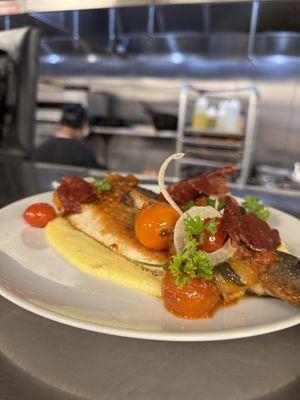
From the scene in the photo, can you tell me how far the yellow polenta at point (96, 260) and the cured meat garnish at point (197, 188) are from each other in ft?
1.17

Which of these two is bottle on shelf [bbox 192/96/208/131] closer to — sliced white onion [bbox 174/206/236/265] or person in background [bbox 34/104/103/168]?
person in background [bbox 34/104/103/168]

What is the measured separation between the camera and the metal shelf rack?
5078 millimetres

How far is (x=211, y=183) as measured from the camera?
1.46 meters

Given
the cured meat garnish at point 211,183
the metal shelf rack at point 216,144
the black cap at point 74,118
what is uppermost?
the black cap at point 74,118

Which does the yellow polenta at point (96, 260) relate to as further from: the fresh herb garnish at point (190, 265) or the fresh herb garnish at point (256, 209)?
the fresh herb garnish at point (256, 209)

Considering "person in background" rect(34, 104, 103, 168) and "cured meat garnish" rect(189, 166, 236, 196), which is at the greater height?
"cured meat garnish" rect(189, 166, 236, 196)

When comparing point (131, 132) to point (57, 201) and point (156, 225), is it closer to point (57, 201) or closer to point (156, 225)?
point (57, 201)

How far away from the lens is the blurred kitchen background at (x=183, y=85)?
526 centimetres

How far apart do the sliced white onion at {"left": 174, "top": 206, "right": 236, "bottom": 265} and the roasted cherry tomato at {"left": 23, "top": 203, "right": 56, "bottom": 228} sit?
0.63 m

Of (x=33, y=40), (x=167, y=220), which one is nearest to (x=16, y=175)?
(x=33, y=40)

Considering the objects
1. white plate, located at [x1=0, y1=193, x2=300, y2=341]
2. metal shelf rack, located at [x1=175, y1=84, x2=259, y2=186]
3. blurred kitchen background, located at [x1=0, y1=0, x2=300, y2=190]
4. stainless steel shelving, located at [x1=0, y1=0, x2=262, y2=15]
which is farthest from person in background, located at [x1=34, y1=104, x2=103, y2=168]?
white plate, located at [x1=0, y1=193, x2=300, y2=341]

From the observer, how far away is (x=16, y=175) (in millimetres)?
2129

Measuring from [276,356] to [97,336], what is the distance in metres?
0.38

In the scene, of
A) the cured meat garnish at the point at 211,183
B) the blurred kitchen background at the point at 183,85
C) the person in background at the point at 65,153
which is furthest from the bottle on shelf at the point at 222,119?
the cured meat garnish at the point at 211,183
